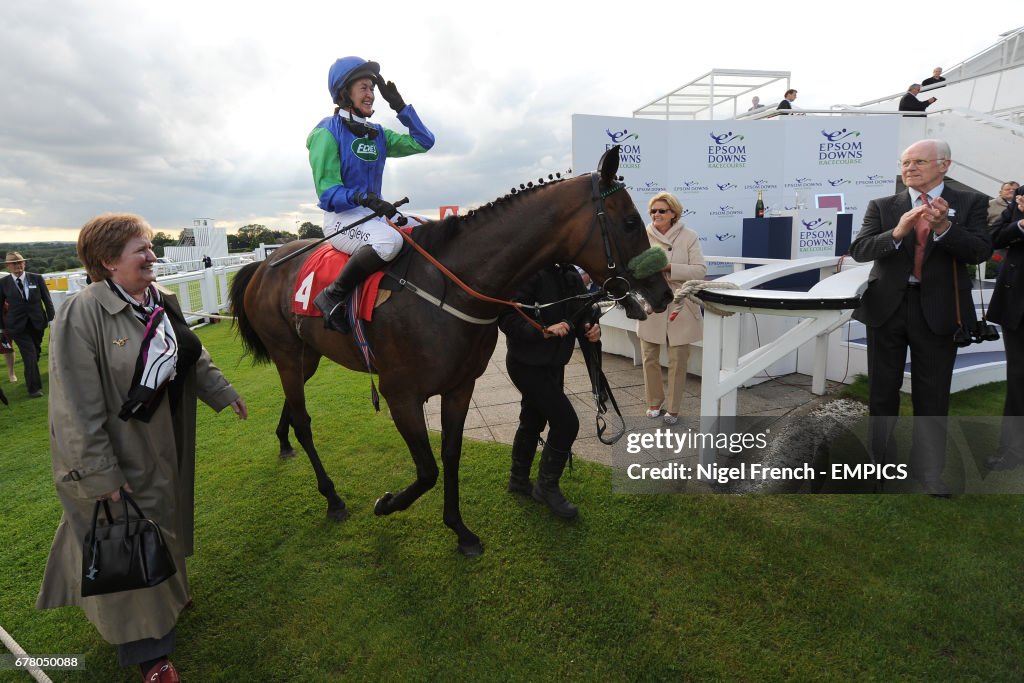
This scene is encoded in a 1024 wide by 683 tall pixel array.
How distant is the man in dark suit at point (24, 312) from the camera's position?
675 centimetres

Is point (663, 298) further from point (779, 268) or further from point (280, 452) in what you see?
point (280, 452)

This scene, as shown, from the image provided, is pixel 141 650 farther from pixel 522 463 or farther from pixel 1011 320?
pixel 1011 320

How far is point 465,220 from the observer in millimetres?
2652

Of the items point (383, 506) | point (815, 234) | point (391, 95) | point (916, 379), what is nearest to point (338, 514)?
point (383, 506)

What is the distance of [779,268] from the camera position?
4.36 m

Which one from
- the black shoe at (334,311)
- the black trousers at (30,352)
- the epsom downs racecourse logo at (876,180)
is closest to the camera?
the black shoe at (334,311)

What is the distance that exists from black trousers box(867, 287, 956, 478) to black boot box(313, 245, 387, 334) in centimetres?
306

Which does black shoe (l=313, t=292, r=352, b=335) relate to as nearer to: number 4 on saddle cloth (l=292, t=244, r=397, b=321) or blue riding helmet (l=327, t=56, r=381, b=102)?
number 4 on saddle cloth (l=292, t=244, r=397, b=321)

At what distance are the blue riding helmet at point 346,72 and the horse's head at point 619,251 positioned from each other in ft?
4.52

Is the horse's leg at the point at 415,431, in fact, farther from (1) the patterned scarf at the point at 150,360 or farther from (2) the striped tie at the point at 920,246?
(2) the striped tie at the point at 920,246

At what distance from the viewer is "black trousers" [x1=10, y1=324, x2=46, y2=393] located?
659cm

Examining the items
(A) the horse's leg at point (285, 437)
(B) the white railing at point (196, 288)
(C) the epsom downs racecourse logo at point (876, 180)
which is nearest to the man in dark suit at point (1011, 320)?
(A) the horse's leg at point (285, 437)

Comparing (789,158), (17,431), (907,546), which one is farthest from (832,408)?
(17,431)

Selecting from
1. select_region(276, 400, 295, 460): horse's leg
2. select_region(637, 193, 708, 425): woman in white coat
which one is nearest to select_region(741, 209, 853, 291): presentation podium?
select_region(637, 193, 708, 425): woman in white coat
